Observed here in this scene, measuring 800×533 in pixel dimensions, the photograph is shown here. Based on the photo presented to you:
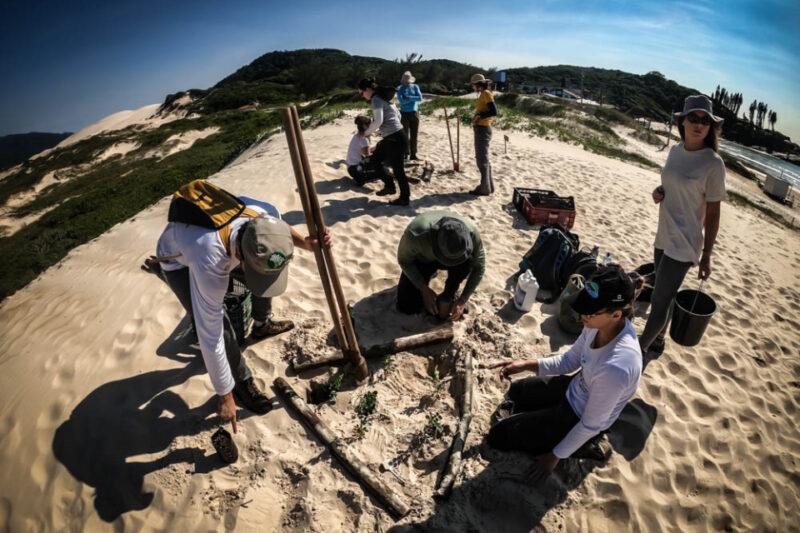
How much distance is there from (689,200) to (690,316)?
1259 millimetres

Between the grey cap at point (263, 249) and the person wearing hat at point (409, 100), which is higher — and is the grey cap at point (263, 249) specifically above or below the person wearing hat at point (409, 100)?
below

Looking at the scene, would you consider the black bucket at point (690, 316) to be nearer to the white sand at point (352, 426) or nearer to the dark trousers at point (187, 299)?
the white sand at point (352, 426)

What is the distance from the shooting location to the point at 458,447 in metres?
3.04

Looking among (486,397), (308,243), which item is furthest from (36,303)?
(486,397)

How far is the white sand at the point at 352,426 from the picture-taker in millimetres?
2785

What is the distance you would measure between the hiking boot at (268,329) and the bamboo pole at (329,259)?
941 mm

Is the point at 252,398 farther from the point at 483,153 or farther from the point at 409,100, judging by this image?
the point at 409,100

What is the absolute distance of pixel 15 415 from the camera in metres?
3.45

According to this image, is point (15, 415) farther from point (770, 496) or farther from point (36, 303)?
point (770, 496)

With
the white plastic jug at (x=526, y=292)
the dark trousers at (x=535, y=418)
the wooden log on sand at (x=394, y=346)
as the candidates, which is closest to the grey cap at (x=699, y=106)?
the white plastic jug at (x=526, y=292)

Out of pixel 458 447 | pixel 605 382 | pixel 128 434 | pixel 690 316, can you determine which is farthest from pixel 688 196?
pixel 128 434

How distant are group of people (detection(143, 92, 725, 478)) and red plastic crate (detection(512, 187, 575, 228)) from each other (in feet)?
9.49

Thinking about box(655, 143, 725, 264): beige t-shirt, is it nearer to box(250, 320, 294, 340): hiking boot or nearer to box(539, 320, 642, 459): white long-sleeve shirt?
box(539, 320, 642, 459): white long-sleeve shirt

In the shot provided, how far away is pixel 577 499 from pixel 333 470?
1.93 meters
